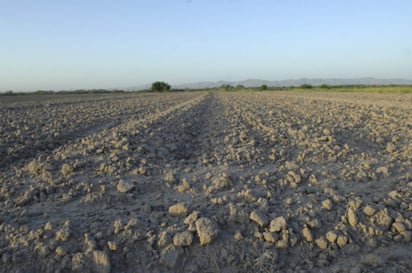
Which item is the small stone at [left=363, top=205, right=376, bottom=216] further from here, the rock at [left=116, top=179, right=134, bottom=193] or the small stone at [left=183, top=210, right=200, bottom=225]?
the rock at [left=116, top=179, right=134, bottom=193]

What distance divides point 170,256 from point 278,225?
1065mm

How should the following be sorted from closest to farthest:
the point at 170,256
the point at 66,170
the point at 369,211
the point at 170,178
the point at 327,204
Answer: the point at 170,256 → the point at 369,211 → the point at 327,204 → the point at 170,178 → the point at 66,170

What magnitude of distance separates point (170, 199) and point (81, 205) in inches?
41.1

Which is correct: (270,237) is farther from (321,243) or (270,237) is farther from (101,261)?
(101,261)

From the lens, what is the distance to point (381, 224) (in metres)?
3.33

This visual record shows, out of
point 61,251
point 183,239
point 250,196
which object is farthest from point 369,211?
point 61,251

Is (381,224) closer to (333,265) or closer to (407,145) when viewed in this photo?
(333,265)

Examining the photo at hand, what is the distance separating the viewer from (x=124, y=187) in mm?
4375

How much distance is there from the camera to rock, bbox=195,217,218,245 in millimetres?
3135

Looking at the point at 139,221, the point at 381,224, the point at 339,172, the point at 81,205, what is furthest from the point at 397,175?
the point at 81,205

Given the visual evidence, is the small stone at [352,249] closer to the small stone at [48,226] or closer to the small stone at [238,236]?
the small stone at [238,236]

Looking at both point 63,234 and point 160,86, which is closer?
point 63,234

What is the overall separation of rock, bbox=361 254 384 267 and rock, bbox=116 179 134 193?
109 inches

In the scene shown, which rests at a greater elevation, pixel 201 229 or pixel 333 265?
pixel 201 229
